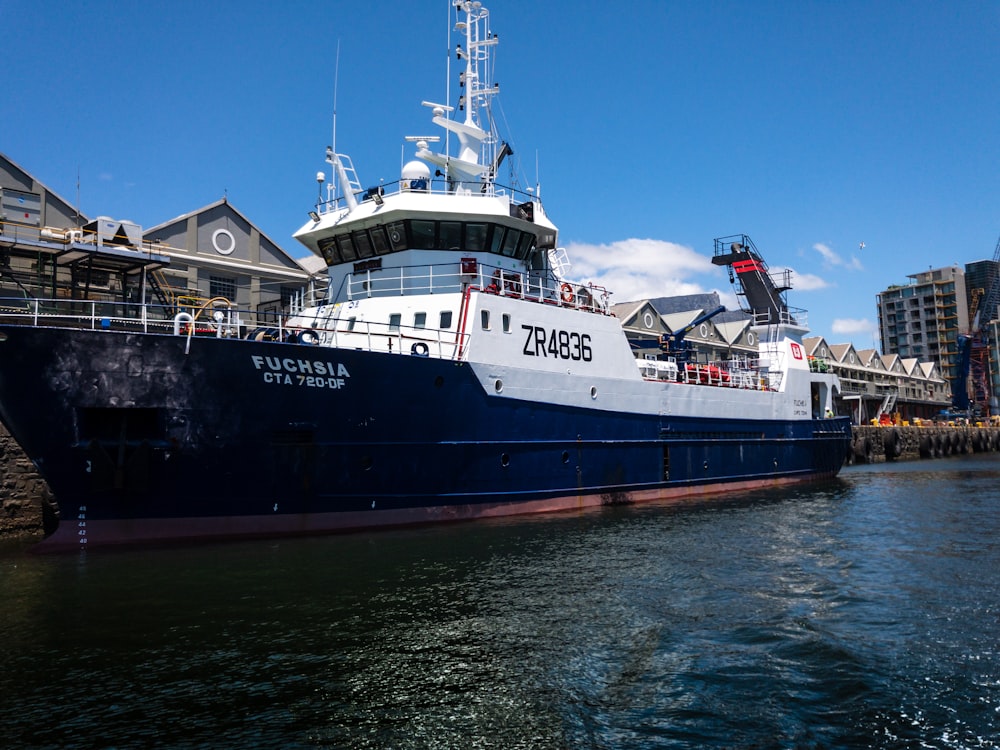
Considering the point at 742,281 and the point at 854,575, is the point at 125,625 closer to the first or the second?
the point at 854,575

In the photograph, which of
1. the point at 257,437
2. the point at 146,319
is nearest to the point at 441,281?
the point at 257,437

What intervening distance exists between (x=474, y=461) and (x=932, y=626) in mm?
8905

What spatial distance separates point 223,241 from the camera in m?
30.2

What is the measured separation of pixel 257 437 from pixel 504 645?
6.84 meters

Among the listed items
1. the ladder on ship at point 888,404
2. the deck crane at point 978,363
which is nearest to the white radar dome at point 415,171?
the ladder on ship at point 888,404

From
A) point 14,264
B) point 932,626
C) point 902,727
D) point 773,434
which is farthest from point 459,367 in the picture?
point 14,264

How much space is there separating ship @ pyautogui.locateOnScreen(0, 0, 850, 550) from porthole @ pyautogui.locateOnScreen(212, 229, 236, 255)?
8565mm

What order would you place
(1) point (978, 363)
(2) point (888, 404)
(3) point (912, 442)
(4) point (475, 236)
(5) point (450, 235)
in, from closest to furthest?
(5) point (450, 235)
(4) point (475, 236)
(3) point (912, 442)
(2) point (888, 404)
(1) point (978, 363)

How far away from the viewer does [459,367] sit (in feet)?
47.6

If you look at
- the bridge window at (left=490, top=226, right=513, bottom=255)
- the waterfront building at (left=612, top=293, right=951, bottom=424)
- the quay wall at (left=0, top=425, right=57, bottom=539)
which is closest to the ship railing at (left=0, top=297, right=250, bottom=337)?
the quay wall at (left=0, top=425, right=57, bottom=539)

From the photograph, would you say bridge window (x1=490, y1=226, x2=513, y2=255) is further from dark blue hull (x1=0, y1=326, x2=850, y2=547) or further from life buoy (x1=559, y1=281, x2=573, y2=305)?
dark blue hull (x1=0, y1=326, x2=850, y2=547)

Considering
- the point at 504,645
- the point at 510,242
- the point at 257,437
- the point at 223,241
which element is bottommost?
the point at 504,645

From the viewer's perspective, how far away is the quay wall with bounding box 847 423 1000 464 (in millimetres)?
45375

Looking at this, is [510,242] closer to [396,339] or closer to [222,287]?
[396,339]
